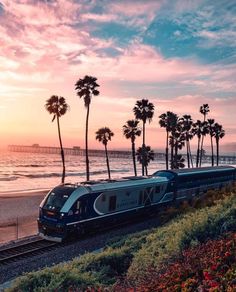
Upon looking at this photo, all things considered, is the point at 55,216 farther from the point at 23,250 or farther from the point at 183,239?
the point at 183,239

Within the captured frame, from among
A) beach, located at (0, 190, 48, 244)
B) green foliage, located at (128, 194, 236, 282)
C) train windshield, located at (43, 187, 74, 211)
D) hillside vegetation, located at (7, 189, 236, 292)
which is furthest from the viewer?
beach, located at (0, 190, 48, 244)

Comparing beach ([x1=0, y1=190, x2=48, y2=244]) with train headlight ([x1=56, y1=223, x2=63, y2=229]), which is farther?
beach ([x1=0, y1=190, x2=48, y2=244])

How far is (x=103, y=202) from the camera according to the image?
2427 cm

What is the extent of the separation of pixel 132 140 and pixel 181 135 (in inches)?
874

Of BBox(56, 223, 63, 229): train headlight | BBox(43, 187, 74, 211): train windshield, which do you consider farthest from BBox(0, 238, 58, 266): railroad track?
BBox(43, 187, 74, 211): train windshield

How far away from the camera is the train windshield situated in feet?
71.3

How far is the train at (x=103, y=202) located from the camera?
21500 millimetres

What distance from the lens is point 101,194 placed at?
23.9m

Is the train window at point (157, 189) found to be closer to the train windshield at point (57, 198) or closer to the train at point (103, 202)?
the train at point (103, 202)

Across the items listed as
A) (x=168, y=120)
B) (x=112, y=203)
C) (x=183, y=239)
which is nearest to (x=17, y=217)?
(x=112, y=203)

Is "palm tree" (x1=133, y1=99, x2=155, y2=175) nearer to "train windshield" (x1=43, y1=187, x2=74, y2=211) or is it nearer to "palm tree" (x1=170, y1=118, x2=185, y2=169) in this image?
"palm tree" (x1=170, y1=118, x2=185, y2=169)

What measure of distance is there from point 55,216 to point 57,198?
1.29m

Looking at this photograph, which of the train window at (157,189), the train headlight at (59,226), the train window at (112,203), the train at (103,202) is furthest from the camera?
the train window at (157,189)

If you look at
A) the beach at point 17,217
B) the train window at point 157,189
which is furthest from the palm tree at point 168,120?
the train window at point 157,189
